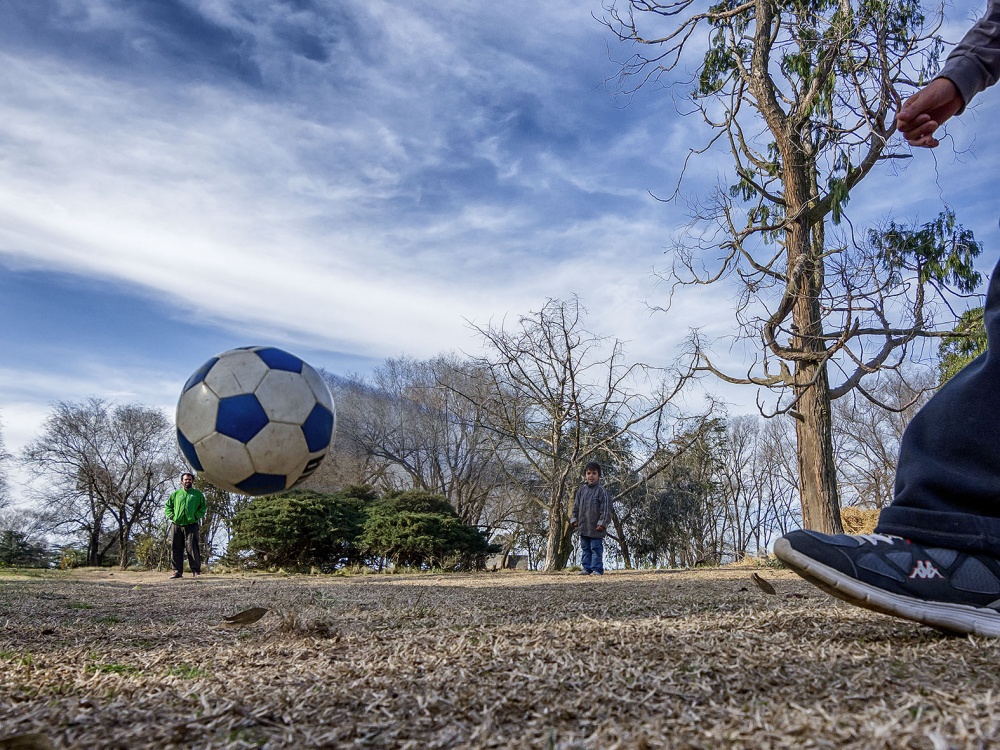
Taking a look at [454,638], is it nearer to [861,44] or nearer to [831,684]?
[831,684]

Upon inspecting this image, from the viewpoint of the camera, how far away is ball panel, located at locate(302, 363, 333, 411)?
4.73 metres

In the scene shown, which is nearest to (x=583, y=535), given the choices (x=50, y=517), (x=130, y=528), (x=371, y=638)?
(x=371, y=638)

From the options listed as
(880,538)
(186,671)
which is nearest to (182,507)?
(186,671)

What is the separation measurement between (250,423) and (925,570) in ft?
11.8

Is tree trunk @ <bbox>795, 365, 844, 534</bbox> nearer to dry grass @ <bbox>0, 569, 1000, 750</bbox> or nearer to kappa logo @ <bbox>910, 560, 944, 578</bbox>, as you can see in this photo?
dry grass @ <bbox>0, 569, 1000, 750</bbox>

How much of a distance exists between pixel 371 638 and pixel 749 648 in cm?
129

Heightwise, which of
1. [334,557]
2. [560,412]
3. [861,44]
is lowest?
[334,557]

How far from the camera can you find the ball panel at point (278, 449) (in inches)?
174

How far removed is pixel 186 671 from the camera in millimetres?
2102

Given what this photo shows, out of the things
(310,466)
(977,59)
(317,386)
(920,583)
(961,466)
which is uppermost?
(977,59)

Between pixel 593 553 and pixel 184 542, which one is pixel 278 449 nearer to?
pixel 593 553

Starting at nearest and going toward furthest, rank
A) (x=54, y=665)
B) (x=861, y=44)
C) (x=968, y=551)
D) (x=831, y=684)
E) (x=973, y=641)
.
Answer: (x=831, y=684)
(x=973, y=641)
(x=968, y=551)
(x=54, y=665)
(x=861, y=44)

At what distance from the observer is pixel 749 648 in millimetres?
1991

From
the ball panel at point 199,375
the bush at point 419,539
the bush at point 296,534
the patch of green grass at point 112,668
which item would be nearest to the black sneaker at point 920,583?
the patch of green grass at point 112,668
